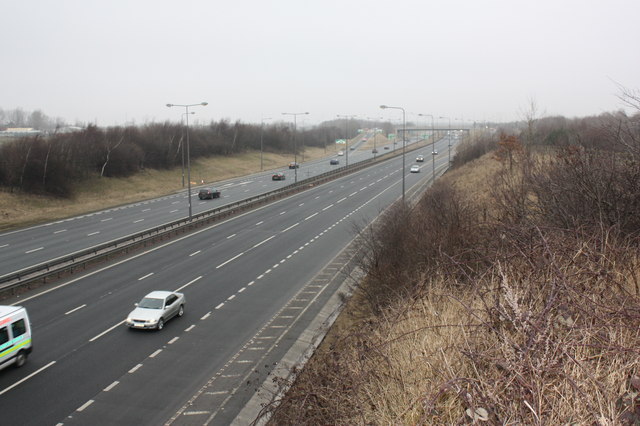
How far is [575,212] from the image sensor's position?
13922 millimetres

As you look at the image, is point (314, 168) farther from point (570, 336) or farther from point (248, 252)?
point (570, 336)

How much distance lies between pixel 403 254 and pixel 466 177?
31.5m

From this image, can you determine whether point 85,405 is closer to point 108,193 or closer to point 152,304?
point 152,304

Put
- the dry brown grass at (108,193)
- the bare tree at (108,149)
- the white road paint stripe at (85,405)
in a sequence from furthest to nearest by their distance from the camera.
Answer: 1. the bare tree at (108,149)
2. the dry brown grass at (108,193)
3. the white road paint stripe at (85,405)

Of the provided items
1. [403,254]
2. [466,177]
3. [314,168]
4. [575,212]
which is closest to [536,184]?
[575,212]

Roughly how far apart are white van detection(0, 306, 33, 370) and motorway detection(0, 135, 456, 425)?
463 millimetres

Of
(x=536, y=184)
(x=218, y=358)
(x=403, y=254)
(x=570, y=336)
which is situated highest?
(x=536, y=184)

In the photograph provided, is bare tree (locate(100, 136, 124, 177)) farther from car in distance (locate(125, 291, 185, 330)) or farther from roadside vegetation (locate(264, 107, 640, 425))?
roadside vegetation (locate(264, 107, 640, 425))

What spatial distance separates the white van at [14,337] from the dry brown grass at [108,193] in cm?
2564

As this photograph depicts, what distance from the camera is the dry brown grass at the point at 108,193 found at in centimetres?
4290

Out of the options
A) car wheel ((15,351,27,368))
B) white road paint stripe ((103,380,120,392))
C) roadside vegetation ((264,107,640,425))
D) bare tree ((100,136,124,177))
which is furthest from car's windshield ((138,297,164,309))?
bare tree ((100,136,124,177))

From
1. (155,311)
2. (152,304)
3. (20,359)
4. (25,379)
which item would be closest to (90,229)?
(152,304)

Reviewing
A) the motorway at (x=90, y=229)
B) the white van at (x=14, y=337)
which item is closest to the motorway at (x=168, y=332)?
the white van at (x=14, y=337)

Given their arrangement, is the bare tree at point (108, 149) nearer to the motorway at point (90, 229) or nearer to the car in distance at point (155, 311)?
the motorway at point (90, 229)
